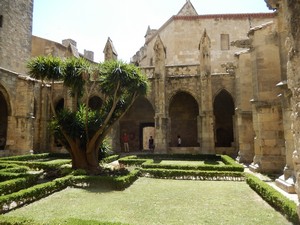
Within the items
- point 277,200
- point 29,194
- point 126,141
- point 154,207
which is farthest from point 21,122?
point 277,200

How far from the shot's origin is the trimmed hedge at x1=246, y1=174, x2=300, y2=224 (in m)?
4.56

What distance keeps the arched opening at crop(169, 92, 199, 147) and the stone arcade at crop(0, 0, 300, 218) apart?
0.09 meters

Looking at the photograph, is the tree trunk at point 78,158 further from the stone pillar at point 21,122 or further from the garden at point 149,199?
the stone pillar at point 21,122

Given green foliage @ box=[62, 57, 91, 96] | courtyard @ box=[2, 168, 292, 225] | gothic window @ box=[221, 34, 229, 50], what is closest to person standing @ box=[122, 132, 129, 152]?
green foliage @ box=[62, 57, 91, 96]

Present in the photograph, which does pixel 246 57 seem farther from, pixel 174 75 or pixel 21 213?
Result: pixel 21 213

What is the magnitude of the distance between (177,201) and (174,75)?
1330 cm

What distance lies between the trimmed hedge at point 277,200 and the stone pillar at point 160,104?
391 inches

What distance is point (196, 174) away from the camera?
9477 millimetres

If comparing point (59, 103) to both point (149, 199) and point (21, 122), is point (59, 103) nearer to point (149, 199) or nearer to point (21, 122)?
point (21, 122)

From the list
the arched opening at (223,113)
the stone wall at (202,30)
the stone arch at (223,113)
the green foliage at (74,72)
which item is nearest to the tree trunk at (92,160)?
the green foliage at (74,72)

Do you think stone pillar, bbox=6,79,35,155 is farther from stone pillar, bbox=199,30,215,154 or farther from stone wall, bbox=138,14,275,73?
stone wall, bbox=138,14,275,73

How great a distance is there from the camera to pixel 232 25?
24406mm

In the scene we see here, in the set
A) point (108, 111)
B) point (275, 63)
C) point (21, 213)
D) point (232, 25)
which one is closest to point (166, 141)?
point (108, 111)

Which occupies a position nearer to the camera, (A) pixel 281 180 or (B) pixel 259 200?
(B) pixel 259 200
